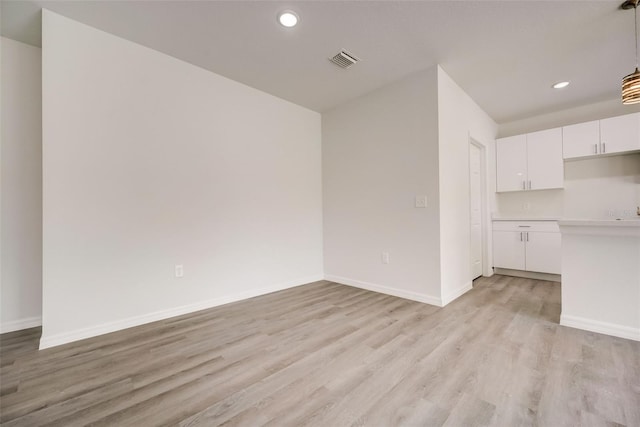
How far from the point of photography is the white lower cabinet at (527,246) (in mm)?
3715

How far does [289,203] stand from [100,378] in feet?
8.44

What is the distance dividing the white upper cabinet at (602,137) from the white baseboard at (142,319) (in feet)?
15.4

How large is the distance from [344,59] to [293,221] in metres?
2.14

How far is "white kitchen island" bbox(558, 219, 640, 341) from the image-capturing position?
6.65 ft

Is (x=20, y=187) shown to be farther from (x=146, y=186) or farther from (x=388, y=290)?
(x=388, y=290)

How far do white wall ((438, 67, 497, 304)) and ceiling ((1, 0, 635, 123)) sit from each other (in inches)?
12.1

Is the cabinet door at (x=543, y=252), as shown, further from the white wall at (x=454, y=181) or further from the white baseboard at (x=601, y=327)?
the white baseboard at (x=601, y=327)

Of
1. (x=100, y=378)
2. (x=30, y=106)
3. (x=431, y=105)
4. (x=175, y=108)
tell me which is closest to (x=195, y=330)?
(x=100, y=378)

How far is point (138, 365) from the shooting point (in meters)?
1.75

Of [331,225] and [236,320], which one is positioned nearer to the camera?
[236,320]

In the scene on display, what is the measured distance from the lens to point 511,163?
4.27 meters

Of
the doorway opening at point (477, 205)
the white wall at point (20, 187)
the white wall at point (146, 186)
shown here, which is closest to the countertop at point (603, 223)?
the doorway opening at point (477, 205)

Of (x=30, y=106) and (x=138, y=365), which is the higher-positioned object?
(x=30, y=106)

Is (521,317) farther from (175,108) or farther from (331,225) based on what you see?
(175,108)
